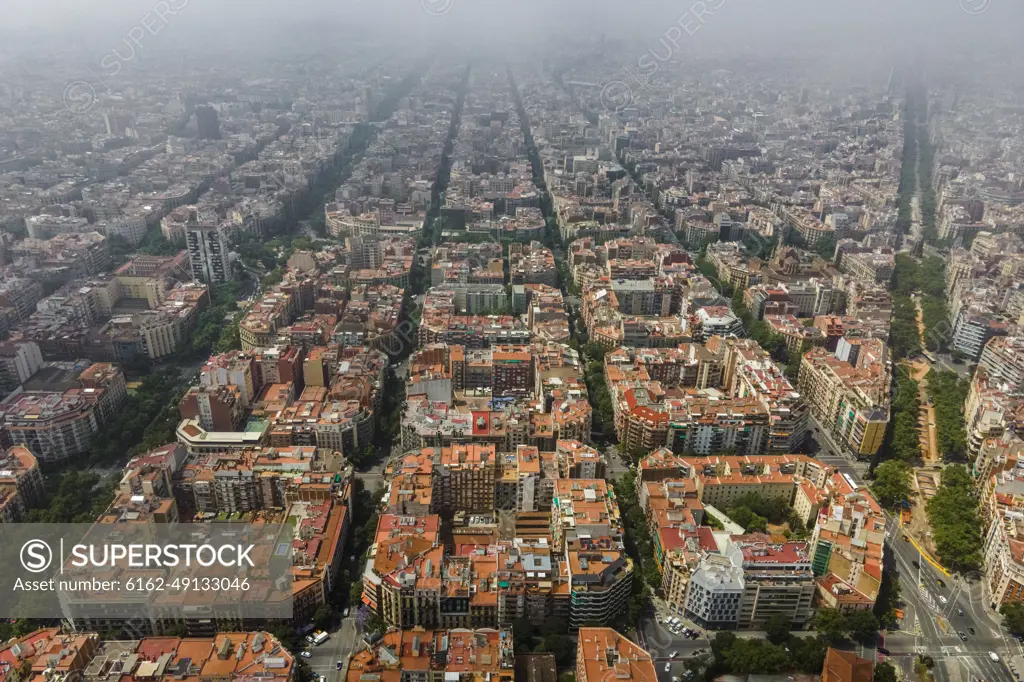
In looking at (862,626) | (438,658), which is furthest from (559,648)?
(862,626)

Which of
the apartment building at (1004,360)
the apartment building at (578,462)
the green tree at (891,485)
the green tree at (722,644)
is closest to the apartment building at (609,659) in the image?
the green tree at (722,644)

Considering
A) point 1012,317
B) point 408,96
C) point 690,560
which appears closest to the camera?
point 690,560

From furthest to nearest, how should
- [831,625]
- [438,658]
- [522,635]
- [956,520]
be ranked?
[956,520], [831,625], [522,635], [438,658]

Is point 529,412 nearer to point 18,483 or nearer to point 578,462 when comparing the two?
point 578,462

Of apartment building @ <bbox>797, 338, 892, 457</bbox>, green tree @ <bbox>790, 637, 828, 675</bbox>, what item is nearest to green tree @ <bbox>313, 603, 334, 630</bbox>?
green tree @ <bbox>790, 637, 828, 675</bbox>

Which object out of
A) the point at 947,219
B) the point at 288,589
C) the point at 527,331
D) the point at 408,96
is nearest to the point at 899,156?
the point at 947,219

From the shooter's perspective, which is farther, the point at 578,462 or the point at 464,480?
the point at 578,462


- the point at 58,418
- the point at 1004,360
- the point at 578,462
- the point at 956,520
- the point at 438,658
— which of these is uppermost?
the point at 58,418

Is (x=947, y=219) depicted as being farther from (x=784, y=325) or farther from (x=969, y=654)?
(x=969, y=654)
